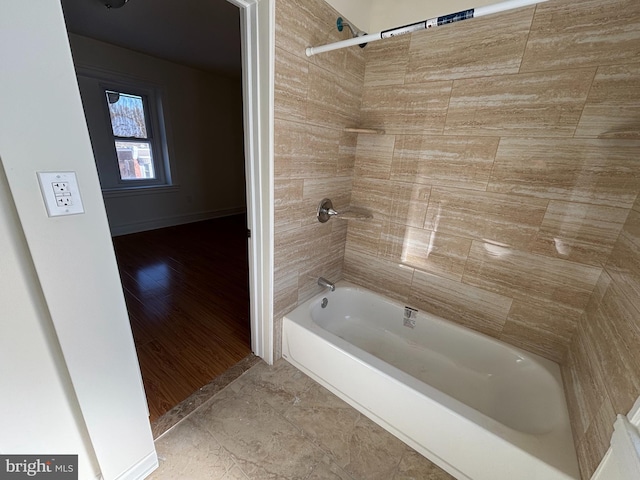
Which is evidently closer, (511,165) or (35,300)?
(35,300)

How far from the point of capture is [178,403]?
148 centimetres

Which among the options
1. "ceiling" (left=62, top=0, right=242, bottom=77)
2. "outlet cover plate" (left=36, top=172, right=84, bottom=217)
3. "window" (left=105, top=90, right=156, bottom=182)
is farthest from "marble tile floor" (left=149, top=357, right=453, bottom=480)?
"window" (left=105, top=90, right=156, bottom=182)

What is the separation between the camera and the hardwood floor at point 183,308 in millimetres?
1661

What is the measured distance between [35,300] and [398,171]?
183 centimetres

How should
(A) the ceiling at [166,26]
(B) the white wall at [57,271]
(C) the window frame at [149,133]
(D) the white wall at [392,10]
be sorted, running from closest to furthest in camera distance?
(B) the white wall at [57,271], (D) the white wall at [392,10], (A) the ceiling at [166,26], (C) the window frame at [149,133]

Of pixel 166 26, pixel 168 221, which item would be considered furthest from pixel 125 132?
pixel 166 26

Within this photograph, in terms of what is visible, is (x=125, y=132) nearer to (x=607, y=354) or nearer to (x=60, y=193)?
(x=60, y=193)

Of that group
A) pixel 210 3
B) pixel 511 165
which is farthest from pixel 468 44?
pixel 210 3

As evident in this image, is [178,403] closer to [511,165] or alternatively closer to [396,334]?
[396,334]

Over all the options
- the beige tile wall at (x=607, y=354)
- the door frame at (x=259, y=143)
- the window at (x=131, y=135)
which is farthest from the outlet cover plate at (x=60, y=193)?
the window at (x=131, y=135)

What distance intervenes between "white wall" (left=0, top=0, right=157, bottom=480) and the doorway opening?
56 centimetres

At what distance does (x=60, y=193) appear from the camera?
0.71m

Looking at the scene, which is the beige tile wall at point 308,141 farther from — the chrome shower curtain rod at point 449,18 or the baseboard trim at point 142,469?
the baseboard trim at point 142,469

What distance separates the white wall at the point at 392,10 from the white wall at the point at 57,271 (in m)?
1.35
